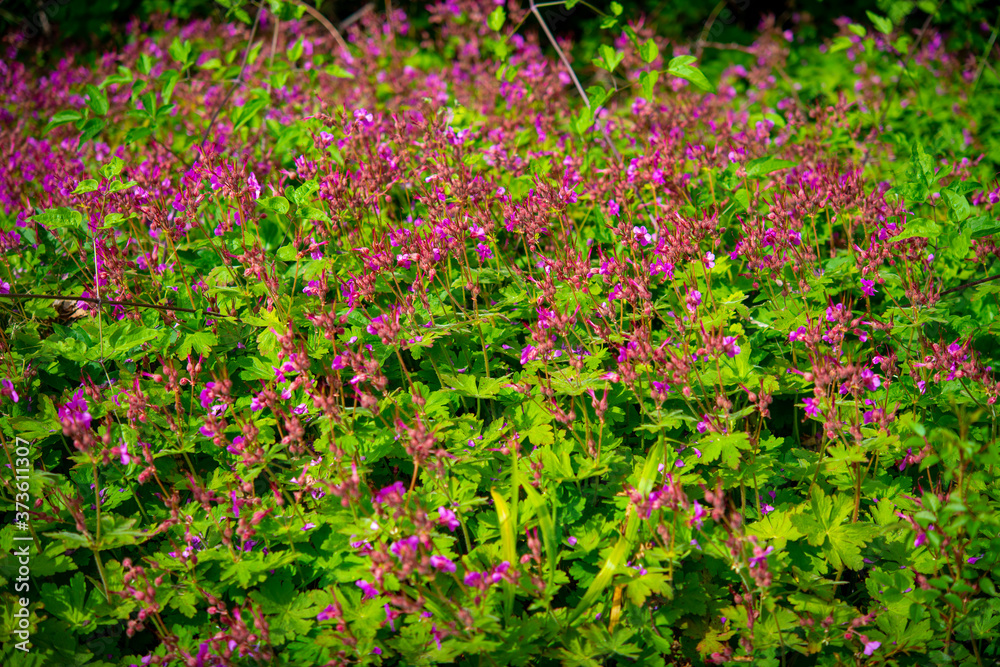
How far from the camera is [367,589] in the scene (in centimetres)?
234

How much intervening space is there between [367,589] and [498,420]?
35.4 inches

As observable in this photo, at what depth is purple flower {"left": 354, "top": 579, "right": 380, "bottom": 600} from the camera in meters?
2.31

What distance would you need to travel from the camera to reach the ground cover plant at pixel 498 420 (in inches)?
94.3

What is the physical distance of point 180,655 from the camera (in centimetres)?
237

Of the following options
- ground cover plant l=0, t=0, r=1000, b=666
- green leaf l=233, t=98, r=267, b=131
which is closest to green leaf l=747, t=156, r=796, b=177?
ground cover plant l=0, t=0, r=1000, b=666

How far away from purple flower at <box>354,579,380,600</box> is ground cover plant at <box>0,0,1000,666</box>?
0.07 feet

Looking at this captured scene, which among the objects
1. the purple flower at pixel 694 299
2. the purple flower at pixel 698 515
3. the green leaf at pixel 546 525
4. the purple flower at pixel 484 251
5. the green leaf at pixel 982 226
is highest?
the green leaf at pixel 982 226

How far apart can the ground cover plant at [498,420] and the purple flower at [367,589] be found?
0.02m

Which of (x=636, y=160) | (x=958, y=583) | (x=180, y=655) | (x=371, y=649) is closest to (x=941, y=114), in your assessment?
→ (x=636, y=160)

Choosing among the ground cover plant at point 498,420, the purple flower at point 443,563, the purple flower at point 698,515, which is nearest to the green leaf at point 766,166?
the ground cover plant at point 498,420

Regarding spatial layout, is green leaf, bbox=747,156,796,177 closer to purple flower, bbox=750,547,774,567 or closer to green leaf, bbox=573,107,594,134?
green leaf, bbox=573,107,594,134

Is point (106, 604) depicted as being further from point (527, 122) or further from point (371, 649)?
point (527, 122)

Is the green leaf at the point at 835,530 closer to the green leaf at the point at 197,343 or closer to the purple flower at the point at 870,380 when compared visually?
the purple flower at the point at 870,380

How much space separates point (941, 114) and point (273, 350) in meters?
5.70
